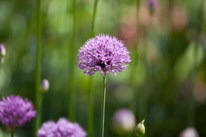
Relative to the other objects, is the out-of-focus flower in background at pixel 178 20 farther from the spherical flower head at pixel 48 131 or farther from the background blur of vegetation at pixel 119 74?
the spherical flower head at pixel 48 131

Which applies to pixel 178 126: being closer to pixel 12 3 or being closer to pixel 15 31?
pixel 15 31

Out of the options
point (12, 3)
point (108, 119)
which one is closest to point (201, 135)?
point (108, 119)

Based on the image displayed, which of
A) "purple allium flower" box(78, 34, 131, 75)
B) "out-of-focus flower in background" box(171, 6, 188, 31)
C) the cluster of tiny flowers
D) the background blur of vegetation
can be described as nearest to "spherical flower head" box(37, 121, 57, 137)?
the cluster of tiny flowers

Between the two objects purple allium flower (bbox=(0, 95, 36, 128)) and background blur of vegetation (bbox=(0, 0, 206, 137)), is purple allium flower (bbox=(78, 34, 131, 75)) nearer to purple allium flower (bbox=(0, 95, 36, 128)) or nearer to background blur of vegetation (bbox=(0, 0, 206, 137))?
purple allium flower (bbox=(0, 95, 36, 128))

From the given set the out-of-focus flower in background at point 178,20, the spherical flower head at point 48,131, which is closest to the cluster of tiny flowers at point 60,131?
the spherical flower head at point 48,131

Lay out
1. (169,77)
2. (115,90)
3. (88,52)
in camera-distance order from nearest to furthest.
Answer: (88,52) → (169,77) → (115,90)

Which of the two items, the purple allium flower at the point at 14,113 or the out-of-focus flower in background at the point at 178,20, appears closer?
the purple allium flower at the point at 14,113
